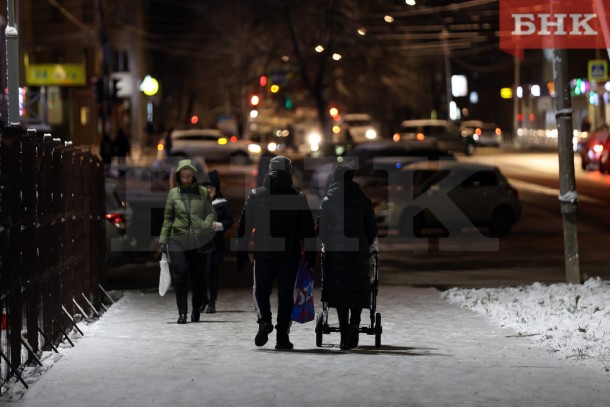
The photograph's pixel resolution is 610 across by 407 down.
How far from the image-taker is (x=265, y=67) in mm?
59312

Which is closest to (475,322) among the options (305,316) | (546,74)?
(305,316)

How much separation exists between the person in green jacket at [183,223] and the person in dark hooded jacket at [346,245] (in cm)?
246

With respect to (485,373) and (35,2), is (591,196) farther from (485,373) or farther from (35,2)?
(35,2)

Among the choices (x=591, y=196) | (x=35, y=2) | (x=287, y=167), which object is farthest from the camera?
(x=35, y=2)

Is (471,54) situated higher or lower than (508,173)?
higher

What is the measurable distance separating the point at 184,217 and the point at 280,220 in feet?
7.47

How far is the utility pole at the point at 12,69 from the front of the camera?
1473cm

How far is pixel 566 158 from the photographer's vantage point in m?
16.4

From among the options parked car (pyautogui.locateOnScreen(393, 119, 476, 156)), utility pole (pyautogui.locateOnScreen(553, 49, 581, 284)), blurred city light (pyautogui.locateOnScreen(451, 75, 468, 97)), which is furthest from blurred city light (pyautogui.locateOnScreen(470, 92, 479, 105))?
utility pole (pyautogui.locateOnScreen(553, 49, 581, 284))

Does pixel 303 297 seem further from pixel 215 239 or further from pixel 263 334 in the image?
pixel 215 239

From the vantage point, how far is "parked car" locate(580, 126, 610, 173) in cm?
4381

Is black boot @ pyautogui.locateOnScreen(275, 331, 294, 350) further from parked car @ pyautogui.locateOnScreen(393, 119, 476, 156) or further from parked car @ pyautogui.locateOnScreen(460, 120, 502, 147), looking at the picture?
parked car @ pyautogui.locateOnScreen(460, 120, 502, 147)

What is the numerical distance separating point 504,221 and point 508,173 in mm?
20903

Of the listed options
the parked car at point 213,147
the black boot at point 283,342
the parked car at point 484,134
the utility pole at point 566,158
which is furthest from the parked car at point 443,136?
the black boot at point 283,342
